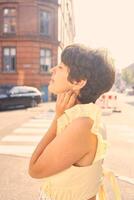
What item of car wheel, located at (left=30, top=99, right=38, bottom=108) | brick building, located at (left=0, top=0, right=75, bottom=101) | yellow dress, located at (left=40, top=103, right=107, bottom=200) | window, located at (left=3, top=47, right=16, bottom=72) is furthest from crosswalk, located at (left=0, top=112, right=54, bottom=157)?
window, located at (left=3, top=47, right=16, bottom=72)

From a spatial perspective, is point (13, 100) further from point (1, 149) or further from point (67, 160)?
point (67, 160)

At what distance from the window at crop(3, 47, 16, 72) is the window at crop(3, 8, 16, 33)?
68.2 inches

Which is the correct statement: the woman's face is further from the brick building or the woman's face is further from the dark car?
the brick building

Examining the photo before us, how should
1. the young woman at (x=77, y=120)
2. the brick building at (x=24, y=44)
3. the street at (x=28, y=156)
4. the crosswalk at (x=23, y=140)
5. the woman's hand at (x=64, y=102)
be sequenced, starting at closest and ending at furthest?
the young woman at (x=77, y=120)
the woman's hand at (x=64, y=102)
the street at (x=28, y=156)
the crosswalk at (x=23, y=140)
the brick building at (x=24, y=44)

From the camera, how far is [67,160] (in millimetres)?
1769

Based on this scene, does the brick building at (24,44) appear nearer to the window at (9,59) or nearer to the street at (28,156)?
the window at (9,59)

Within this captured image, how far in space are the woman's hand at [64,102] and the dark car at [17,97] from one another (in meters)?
22.2

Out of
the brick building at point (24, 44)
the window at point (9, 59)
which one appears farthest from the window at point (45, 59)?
the window at point (9, 59)

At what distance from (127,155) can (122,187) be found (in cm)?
309

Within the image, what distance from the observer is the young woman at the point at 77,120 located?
1.84m

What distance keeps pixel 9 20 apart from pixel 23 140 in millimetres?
26367

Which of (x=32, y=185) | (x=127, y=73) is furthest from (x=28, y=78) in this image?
(x=127, y=73)

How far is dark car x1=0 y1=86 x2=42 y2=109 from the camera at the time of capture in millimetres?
24205

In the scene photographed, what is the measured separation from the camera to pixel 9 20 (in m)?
36.5
